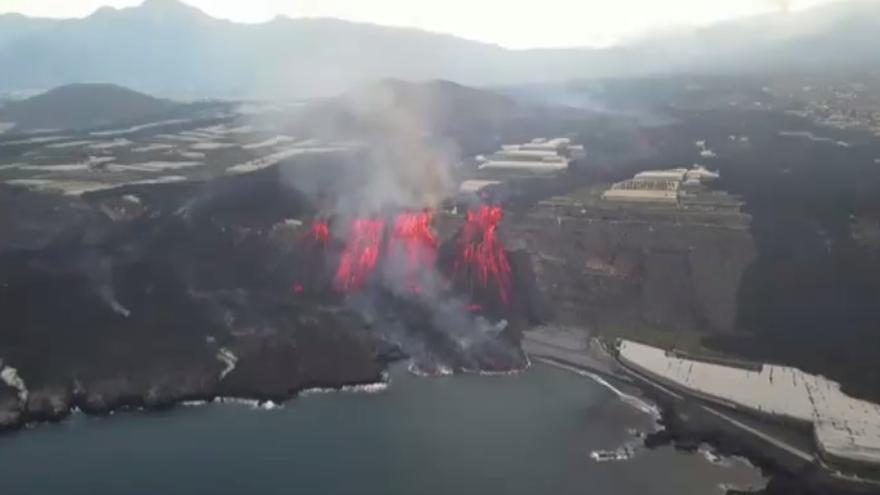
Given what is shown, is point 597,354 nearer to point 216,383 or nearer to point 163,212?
point 216,383

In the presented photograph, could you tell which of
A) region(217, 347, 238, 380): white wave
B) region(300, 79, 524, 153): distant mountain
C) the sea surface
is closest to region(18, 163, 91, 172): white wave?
region(300, 79, 524, 153): distant mountain

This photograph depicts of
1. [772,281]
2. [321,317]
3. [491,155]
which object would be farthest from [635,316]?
[491,155]

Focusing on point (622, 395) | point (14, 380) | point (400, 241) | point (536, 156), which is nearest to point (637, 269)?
point (622, 395)

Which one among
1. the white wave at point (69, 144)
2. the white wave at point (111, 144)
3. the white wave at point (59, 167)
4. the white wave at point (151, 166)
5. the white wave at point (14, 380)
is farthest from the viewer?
the white wave at point (69, 144)

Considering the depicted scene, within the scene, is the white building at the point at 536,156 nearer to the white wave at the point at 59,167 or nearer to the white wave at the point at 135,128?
the white wave at the point at 59,167

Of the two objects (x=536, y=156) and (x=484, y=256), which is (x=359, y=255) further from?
(x=536, y=156)

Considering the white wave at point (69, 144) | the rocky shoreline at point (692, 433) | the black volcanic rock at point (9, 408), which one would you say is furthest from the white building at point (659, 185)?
the white wave at point (69, 144)

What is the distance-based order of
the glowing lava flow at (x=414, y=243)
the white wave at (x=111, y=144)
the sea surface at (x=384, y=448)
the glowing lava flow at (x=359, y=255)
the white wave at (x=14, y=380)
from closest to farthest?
1. the sea surface at (x=384, y=448)
2. the white wave at (x=14, y=380)
3. the glowing lava flow at (x=359, y=255)
4. the glowing lava flow at (x=414, y=243)
5. the white wave at (x=111, y=144)

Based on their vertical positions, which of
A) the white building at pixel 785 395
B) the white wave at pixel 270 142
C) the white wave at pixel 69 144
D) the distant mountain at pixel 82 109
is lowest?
the white building at pixel 785 395
